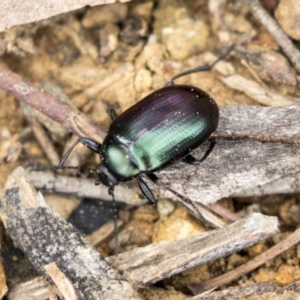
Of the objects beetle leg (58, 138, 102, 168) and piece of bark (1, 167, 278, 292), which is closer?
piece of bark (1, 167, 278, 292)

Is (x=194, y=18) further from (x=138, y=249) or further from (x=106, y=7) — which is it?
(x=138, y=249)

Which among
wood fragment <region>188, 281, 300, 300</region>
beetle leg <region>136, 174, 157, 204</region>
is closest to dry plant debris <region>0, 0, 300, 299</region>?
wood fragment <region>188, 281, 300, 300</region>

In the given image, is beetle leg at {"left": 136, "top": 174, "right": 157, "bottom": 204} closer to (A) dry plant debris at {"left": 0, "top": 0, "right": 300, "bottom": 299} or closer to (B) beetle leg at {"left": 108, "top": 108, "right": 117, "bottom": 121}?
(A) dry plant debris at {"left": 0, "top": 0, "right": 300, "bottom": 299}

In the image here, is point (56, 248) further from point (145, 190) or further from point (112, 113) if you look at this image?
point (112, 113)

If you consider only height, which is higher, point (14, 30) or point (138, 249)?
point (14, 30)

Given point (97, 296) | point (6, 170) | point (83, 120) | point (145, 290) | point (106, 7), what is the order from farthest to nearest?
point (106, 7), point (6, 170), point (83, 120), point (145, 290), point (97, 296)

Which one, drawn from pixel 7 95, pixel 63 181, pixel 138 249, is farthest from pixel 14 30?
pixel 138 249

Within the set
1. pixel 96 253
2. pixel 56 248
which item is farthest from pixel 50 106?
pixel 96 253

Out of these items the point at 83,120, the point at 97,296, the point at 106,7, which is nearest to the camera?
the point at 97,296

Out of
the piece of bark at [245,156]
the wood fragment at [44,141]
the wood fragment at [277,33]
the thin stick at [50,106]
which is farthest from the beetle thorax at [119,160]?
the wood fragment at [277,33]
